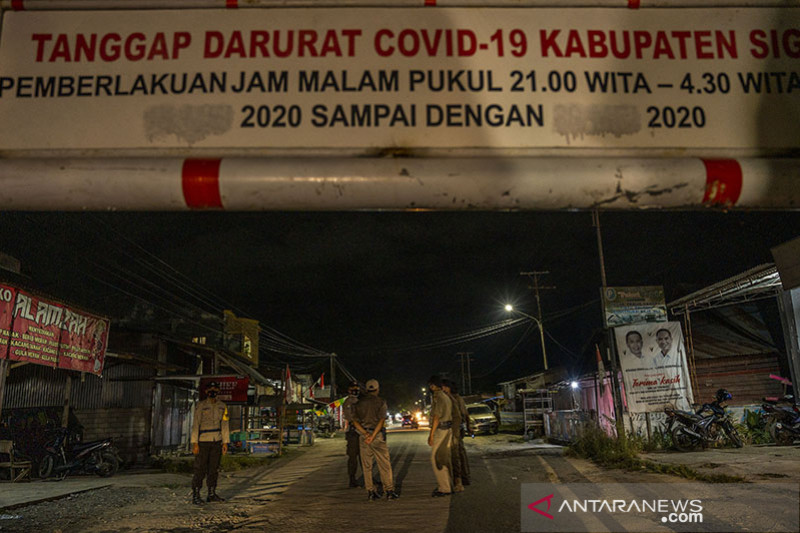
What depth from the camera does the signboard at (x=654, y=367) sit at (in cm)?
1509

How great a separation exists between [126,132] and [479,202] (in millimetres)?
1716

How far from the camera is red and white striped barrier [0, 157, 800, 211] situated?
255 centimetres

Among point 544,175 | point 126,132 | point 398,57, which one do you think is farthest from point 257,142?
point 544,175

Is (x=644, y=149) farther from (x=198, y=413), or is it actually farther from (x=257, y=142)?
(x=198, y=413)

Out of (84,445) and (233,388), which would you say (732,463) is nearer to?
(233,388)

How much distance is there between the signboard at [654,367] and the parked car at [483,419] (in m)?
12.0

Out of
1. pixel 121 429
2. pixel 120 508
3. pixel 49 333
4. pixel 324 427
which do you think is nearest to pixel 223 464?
pixel 121 429

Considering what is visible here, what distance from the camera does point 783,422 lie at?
1267 centimetres

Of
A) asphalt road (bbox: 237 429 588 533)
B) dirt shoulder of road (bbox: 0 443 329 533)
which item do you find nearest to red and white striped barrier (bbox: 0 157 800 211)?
asphalt road (bbox: 237 429 588 533)

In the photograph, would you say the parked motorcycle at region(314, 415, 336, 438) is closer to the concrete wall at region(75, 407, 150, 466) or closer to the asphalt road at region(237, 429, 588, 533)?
the concrete wall at region(75, 407, 150, 466)

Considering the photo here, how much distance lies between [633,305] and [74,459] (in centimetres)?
1497

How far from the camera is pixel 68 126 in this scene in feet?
8.88

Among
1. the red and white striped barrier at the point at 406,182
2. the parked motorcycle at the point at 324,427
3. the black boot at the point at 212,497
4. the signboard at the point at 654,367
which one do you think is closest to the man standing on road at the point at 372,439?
the black boot at the point at 212,497

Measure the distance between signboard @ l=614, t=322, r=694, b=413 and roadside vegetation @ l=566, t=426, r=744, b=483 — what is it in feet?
4.79
